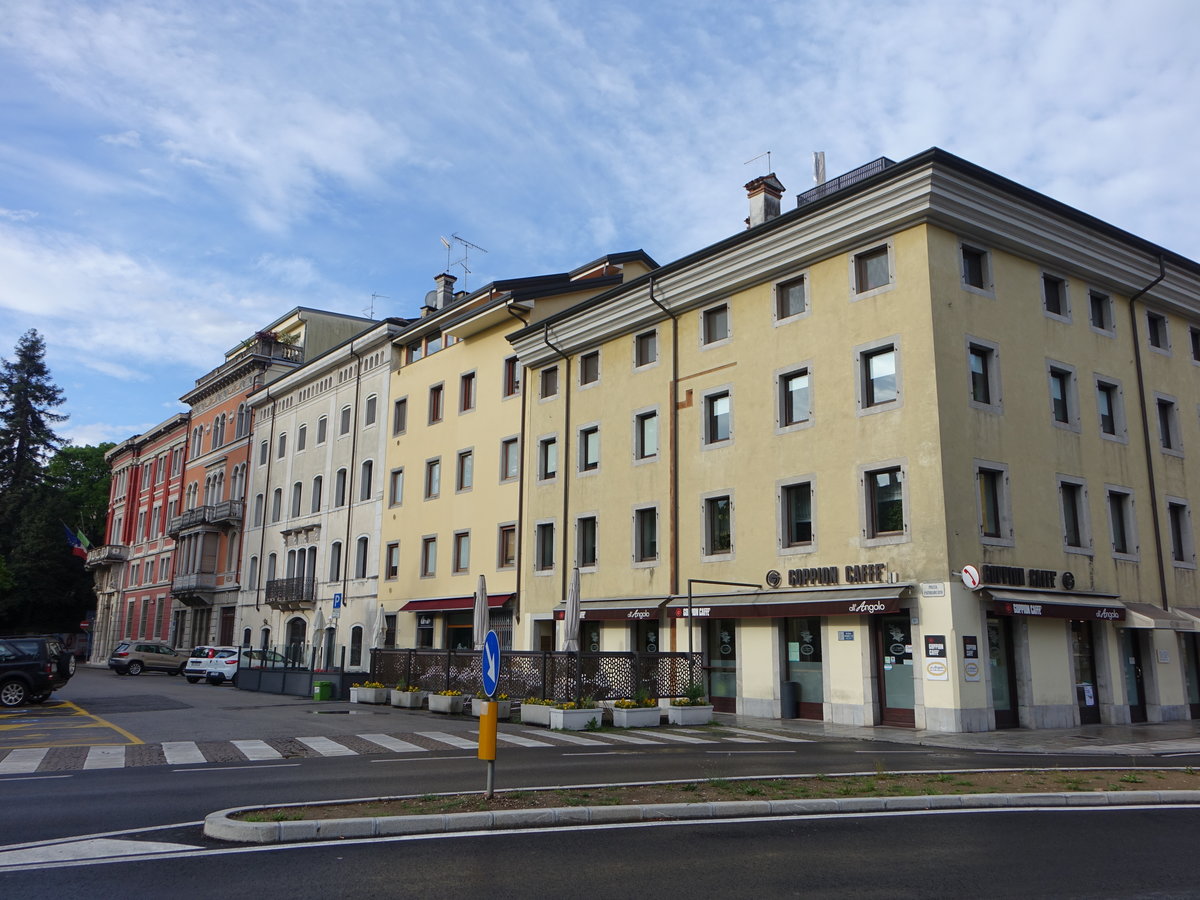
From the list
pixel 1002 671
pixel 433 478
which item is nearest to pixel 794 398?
pixel 1002 671

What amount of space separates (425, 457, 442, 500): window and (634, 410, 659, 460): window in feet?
39.3

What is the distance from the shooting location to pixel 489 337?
122ft

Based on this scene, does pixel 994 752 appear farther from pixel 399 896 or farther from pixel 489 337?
pixel 489 337

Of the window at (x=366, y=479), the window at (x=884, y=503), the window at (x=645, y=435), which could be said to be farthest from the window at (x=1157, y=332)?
the window at (x=366, y=479)

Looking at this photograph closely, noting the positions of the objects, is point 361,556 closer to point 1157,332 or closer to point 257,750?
point 257,750

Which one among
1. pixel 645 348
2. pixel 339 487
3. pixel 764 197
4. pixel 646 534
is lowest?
pixel 646 534

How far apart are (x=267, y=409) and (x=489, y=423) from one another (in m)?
22.9

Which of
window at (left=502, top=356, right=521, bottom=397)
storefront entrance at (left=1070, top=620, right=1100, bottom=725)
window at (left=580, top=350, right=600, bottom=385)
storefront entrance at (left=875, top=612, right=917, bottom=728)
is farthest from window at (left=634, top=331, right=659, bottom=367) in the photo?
storefront entrance at (left=1070, top=620, right=1100, bottom=725)

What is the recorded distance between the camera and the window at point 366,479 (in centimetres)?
4308

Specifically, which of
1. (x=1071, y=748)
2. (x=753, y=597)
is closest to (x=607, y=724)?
(x=753, y=597)

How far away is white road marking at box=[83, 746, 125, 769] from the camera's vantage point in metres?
13.6

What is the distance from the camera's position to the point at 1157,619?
22891mm

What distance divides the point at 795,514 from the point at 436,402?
65.7 ft

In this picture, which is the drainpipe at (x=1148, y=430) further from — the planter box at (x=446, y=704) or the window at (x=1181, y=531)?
the planter box at (x=446, y=704)
